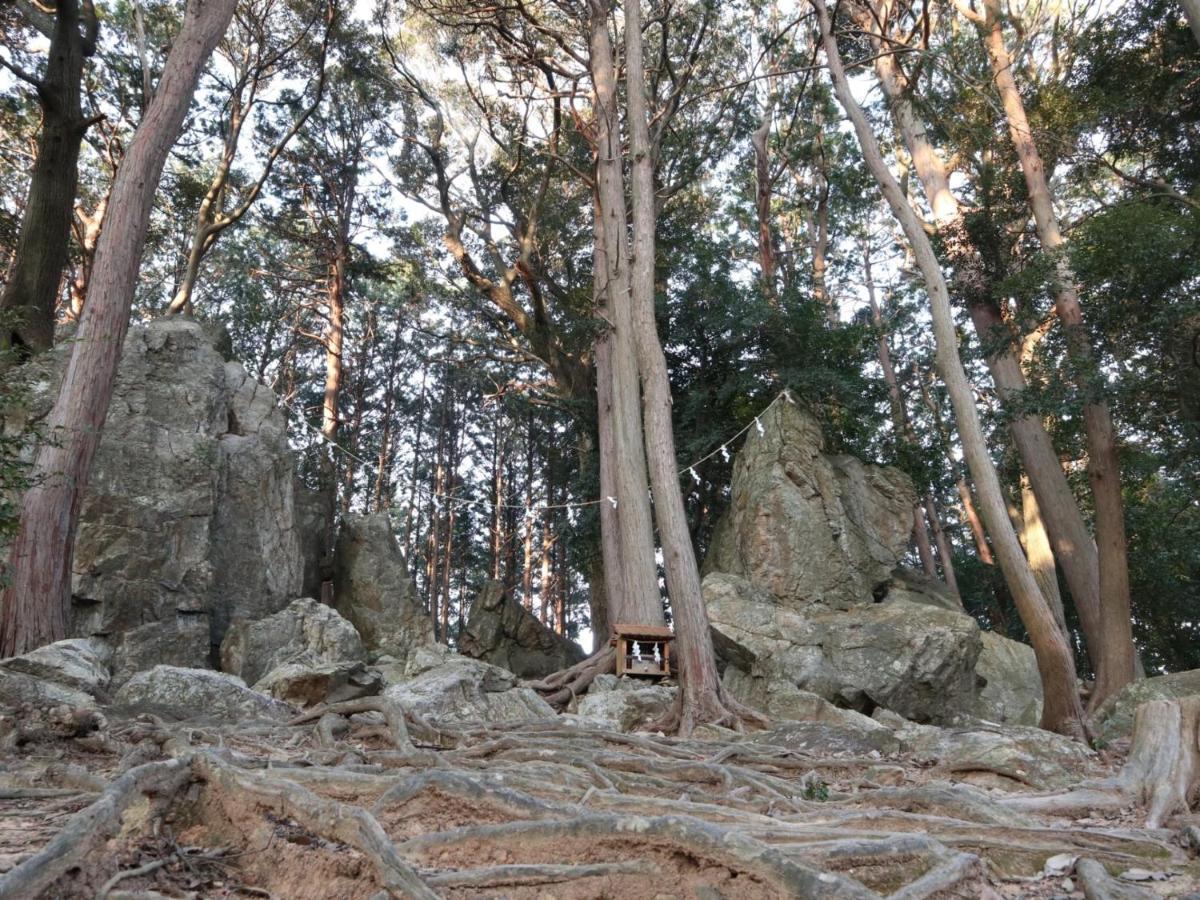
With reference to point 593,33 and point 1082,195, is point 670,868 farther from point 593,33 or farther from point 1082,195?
point 1082,195

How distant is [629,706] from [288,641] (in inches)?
237

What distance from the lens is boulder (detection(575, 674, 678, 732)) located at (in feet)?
26.0

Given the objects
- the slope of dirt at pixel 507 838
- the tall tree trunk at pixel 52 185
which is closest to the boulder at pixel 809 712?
the slope of dirt at pixel 507 838

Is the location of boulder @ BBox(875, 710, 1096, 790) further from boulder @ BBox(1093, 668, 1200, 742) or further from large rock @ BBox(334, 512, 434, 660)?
large rock @ BBox(334, 512, 434, 660)

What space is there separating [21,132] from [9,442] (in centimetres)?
1535

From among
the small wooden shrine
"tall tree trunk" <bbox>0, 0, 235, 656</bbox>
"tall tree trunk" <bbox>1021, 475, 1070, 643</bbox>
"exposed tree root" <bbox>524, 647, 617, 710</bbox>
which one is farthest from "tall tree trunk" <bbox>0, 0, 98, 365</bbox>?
"tall tree trunk" <bbox>1021, 475, 1070, 643</bbox>

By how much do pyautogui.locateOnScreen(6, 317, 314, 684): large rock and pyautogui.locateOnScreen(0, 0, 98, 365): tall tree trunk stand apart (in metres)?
0.76

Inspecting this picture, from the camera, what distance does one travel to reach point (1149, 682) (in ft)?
26.6

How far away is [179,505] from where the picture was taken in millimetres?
11898

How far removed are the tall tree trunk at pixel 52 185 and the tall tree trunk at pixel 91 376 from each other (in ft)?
9.66

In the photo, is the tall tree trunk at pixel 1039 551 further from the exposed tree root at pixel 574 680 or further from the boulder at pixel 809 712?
the exposed tree root at pixel 574 680

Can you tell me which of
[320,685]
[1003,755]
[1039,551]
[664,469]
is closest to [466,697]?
[320,685]

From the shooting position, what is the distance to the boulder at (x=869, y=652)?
403 inches

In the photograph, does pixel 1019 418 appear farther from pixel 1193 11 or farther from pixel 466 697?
pixel 466 697
